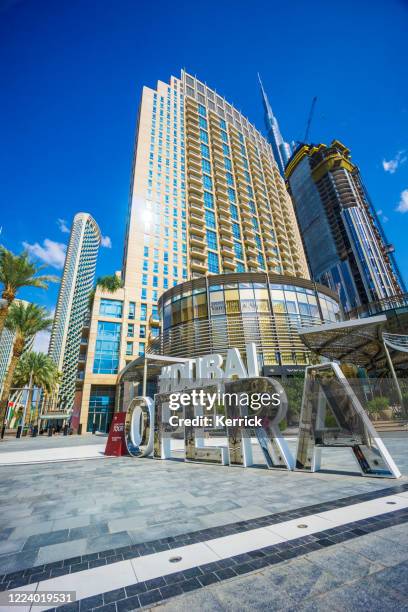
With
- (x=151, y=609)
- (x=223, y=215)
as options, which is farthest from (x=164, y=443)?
(x=223, y=215)

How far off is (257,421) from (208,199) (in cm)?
6237

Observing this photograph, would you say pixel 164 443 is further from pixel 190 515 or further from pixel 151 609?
pixel 151 609

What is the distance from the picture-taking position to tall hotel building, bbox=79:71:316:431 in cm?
4228

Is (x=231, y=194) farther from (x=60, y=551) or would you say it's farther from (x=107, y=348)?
(x=60, y=551)

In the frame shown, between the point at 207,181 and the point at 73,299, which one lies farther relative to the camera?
the point at 73,299

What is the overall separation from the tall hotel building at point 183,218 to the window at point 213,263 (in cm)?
24

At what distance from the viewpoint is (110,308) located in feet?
143

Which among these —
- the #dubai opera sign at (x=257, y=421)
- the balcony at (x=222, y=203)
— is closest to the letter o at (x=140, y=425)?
the #dubai opera sign at (x=257, y=421)

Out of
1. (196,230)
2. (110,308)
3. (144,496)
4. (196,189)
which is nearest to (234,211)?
(196,189)

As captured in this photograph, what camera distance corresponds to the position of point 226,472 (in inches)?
340

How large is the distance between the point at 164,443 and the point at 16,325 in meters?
27.4

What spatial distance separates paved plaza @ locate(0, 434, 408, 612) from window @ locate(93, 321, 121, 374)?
1286 inches

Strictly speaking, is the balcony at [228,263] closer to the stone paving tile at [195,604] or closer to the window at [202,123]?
the window at [202,123]

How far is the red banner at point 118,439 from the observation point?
43.8 ft
